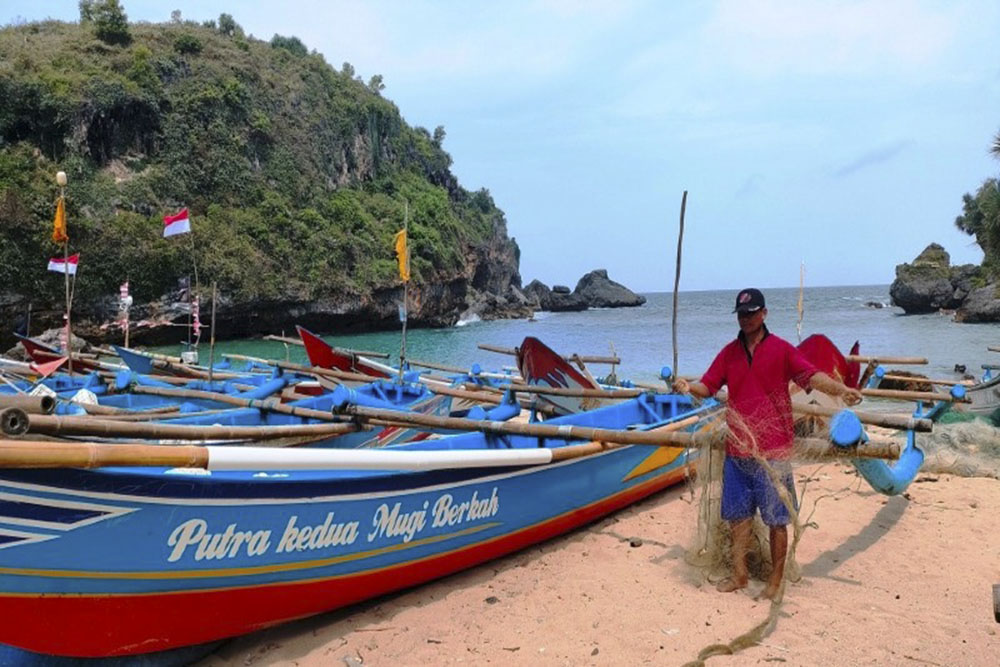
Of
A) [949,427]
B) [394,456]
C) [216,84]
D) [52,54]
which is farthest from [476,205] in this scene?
[394,456]

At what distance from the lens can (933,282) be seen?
55.7m

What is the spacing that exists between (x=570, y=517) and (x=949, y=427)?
7075mm

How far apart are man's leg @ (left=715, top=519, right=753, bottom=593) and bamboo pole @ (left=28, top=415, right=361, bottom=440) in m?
2.94

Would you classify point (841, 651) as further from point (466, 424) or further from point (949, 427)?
point (949, 427)

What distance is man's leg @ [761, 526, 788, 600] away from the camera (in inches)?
173

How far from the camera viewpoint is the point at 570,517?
226 inches

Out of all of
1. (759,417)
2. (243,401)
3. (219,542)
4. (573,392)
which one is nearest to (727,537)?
(759,417)

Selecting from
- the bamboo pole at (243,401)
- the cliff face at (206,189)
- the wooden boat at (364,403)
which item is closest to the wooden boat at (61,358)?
the bamboo pole at (243,401)

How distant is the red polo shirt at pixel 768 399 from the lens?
427cm

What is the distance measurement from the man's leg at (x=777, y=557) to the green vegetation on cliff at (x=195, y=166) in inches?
1458

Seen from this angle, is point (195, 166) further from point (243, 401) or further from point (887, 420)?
point (887, 420)

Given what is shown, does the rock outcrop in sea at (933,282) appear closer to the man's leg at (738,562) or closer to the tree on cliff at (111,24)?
the man's leg at (738,562)

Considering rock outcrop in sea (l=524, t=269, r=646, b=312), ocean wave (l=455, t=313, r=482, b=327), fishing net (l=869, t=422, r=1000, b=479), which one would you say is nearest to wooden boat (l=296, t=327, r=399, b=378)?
fishing net (l=869, t=422, r=1000, b=479)

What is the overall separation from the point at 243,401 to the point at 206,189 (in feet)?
129
